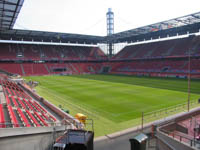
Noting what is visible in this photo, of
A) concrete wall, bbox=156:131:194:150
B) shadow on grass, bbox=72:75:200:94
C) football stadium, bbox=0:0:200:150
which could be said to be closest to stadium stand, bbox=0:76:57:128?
football stadium, bbox=0:0:200:150

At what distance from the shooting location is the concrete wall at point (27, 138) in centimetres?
630

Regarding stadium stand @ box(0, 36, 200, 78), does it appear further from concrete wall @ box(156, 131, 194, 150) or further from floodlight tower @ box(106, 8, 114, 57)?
concrete wall @ box(156, 131, 194, 150)

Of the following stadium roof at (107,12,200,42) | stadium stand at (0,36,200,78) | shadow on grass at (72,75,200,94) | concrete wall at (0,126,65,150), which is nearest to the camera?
concrete wall at (0,126,65,150)

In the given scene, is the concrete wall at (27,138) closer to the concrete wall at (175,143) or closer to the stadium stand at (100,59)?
the concrete wall at (175,143)

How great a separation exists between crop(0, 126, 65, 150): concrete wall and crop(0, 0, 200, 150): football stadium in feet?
0.12

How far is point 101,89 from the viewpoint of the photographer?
2892cm

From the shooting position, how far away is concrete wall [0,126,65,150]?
20.7ft

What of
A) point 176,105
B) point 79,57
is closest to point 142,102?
point 176,105

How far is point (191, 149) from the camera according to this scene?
739 centimetres

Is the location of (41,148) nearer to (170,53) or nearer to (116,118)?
(116,118)

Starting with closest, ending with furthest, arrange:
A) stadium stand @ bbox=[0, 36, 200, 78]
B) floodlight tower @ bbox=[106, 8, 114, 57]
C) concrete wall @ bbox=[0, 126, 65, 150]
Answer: concrete wall @ bbox=[0, 126, 65, 150]
stadium stand @ bbox=[0, 36, 200, 78]
floodlight tower @ bbox=[106, 8, 114, 57]

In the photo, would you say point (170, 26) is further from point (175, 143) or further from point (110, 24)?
point (175, 143)

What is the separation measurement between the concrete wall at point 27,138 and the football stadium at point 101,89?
0.12 ft

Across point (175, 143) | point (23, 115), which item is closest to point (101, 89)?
point (23, 115)
